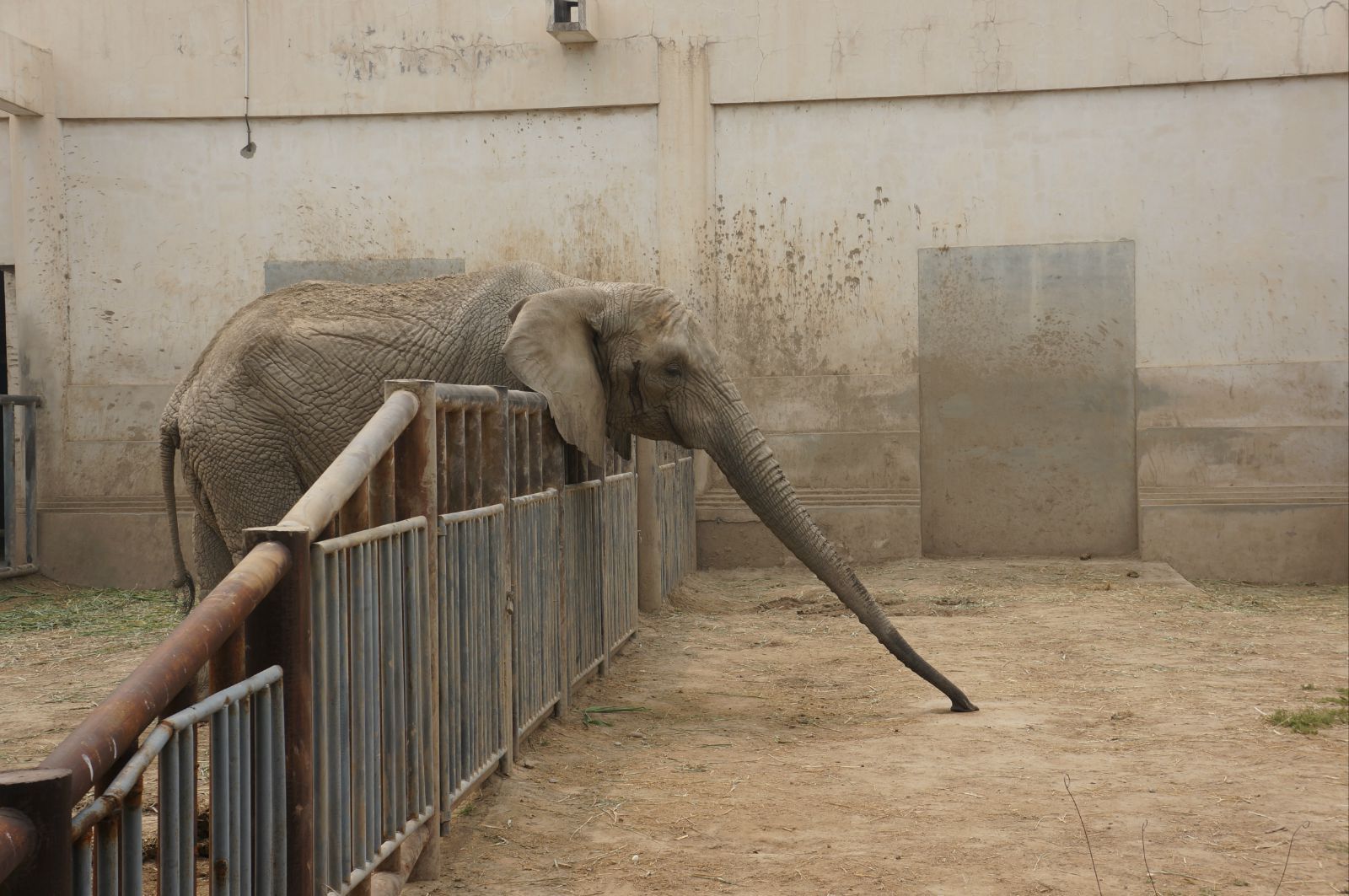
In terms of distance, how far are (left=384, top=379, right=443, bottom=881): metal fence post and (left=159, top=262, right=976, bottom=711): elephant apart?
2053 mm

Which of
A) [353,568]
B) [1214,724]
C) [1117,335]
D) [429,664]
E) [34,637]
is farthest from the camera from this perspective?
[1117,335]

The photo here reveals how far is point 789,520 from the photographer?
640 cm

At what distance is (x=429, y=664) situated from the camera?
3.83 meters

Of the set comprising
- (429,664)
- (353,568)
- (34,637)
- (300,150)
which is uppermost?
(300,150)

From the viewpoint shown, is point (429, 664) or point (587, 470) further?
point (587, 470)

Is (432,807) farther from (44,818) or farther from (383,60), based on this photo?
(383,60)

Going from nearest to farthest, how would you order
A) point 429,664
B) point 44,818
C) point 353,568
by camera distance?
point 44,818 < point 353,568 < point 429,664

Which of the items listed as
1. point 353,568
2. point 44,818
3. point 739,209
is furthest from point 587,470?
point 739,209

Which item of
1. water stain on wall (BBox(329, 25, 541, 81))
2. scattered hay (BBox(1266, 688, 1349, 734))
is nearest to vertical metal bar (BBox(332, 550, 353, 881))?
scattered hay (BBox(1266, 688, 1349, 734))

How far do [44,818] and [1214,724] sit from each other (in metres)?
5.32

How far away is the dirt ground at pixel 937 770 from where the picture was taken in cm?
406

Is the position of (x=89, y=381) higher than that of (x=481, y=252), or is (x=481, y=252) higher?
(x=481, y=252)

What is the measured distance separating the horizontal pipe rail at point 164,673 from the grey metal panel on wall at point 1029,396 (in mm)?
9858

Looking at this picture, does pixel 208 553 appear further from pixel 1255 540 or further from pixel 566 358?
pixel 1255 540
